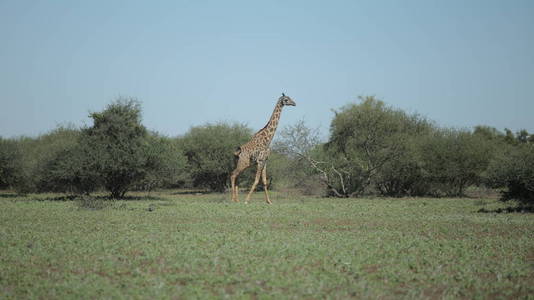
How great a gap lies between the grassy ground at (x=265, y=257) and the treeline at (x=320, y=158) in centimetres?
976

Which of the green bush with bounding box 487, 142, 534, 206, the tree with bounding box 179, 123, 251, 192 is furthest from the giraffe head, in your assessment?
the tree with bounding box 179, 123, 251, 192

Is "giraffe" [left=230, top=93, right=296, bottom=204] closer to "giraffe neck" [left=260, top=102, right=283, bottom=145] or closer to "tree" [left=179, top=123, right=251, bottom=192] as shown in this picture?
"giraffe neck" [left=260, top=102, right=283, bottom=145]

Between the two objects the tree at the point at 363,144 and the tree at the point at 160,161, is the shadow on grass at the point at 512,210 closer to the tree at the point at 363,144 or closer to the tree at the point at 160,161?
the tree at the point at 363,144

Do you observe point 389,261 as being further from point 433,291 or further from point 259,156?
point 259,156

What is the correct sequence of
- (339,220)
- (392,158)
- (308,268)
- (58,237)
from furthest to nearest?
(392,158) < (339,220) < (58,237) < (308,268)

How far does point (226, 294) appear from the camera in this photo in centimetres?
784

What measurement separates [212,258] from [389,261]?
3437 millimetres

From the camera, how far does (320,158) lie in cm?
3312

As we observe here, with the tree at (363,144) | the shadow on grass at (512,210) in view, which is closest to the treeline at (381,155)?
the tree at (363,144)

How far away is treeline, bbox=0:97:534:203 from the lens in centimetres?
2684

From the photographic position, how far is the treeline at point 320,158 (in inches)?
1057

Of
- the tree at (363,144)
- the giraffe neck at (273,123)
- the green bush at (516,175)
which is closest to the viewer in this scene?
the green bush at (516,175)

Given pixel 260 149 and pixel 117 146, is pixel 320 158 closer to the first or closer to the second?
pixel 260 149

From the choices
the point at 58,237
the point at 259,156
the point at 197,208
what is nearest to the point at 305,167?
the point at 259,156
